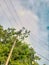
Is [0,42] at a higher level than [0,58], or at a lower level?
higher

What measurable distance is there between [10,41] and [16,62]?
15.9 feet

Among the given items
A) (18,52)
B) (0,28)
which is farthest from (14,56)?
(0,28)

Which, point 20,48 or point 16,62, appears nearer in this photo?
point 16,62

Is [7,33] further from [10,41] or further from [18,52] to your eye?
[18,52]

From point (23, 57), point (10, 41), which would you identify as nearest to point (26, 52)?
point (23, 57)

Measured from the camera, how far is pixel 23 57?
42688mm

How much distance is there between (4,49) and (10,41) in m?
3.61

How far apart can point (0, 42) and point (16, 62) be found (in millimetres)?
5194

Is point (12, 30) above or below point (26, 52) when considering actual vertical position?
above

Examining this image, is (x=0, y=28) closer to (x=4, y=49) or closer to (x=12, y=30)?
(x=12, y=30)

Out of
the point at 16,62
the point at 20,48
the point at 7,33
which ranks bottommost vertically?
the point at 16,62

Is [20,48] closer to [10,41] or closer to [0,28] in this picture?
[10,41]

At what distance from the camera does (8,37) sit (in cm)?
4381

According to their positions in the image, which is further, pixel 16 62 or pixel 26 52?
pixel 26 52
